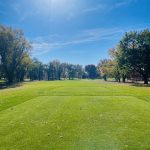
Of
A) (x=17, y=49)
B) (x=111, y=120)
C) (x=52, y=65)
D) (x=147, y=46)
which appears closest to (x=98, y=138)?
(x=111, y=120)

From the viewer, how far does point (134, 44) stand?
71.1 m

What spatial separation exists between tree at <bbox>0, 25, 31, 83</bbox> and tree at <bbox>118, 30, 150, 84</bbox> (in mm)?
29011

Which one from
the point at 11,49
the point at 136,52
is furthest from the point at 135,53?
the point at 11,49

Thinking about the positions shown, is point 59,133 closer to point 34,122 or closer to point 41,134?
point 41,134

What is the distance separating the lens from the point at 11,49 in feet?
238

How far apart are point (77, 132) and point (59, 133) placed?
2.24 ft

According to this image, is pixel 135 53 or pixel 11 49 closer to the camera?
pixel 135 53

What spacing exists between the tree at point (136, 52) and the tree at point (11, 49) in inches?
1142

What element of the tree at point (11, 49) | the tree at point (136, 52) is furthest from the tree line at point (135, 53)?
the tree at point (11, 49)

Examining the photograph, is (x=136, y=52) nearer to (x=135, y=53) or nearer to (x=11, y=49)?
(x=135, y=53)

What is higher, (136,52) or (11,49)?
(11,49)

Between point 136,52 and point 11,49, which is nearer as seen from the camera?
point 136,52

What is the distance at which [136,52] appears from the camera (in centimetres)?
6775

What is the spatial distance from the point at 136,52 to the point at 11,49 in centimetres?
3408
